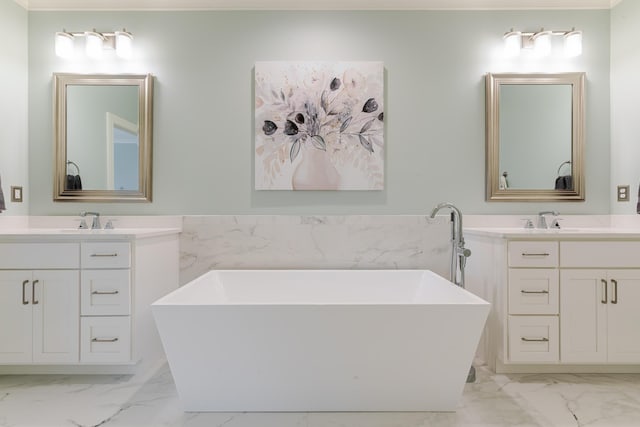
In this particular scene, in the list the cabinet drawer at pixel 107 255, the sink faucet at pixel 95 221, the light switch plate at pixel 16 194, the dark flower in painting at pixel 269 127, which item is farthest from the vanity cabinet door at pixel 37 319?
the dark flower in painting at pixel 269 127

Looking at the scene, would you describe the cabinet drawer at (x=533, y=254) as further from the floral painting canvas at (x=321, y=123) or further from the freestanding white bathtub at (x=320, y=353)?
the floral painting canvas at (x=321, y=123)

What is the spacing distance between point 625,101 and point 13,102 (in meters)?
4.02

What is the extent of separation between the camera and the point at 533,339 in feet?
Result: 6.55

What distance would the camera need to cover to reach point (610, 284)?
6.51 ft

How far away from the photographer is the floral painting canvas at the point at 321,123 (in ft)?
8.16

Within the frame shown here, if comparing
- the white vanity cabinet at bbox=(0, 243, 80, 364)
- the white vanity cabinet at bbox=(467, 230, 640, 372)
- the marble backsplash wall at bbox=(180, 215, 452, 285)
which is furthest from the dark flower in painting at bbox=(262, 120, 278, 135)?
the white vanity cabinet at bbox=(467, 230, 640, 372)

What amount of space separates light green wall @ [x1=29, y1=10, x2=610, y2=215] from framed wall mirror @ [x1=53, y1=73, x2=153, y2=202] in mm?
77

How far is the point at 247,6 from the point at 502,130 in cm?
193

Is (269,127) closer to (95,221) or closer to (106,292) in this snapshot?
(95,221)

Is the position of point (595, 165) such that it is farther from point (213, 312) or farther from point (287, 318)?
point (213, 312)

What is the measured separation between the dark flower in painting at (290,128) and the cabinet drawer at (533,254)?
1.50 metres

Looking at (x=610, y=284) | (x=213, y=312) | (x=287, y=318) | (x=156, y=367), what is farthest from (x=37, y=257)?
(x=610, y=284)

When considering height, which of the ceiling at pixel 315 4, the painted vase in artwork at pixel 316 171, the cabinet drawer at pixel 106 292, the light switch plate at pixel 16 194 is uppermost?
the ceiling at pixel 315 4

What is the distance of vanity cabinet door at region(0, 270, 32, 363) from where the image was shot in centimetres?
195
